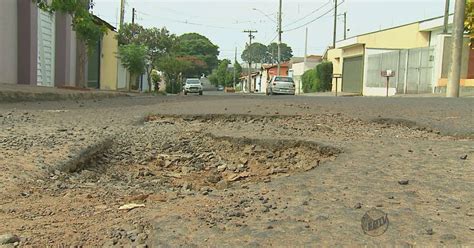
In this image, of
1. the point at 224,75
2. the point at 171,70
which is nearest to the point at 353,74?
the point at 171,70

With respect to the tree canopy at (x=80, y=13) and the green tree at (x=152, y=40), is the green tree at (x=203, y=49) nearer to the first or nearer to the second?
the green tree at (x=152, y=40)

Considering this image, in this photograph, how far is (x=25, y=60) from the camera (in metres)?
16.8

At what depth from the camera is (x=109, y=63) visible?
1268 inches

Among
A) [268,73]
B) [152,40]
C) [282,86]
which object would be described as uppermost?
[152,40]

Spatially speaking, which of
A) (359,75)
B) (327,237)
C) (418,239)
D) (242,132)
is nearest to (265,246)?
(327,237)

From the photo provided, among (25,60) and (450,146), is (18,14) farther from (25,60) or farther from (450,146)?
(450,146)

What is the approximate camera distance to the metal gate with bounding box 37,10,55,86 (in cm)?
1861

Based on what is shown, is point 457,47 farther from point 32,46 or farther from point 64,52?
point 64,52

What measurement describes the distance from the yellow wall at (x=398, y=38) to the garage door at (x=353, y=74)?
57.0 inches

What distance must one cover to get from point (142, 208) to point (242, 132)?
10.2 ft

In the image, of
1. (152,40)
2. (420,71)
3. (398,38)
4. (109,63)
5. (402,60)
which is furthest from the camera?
(152,40)

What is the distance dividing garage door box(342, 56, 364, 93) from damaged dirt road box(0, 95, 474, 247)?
29927 mm

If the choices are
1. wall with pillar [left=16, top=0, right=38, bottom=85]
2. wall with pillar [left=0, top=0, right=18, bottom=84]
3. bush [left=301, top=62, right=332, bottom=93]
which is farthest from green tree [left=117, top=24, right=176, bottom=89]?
wall with pillar [left=0, top=0, right=18, bottom=84]

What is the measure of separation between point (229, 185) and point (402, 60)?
2667cm
